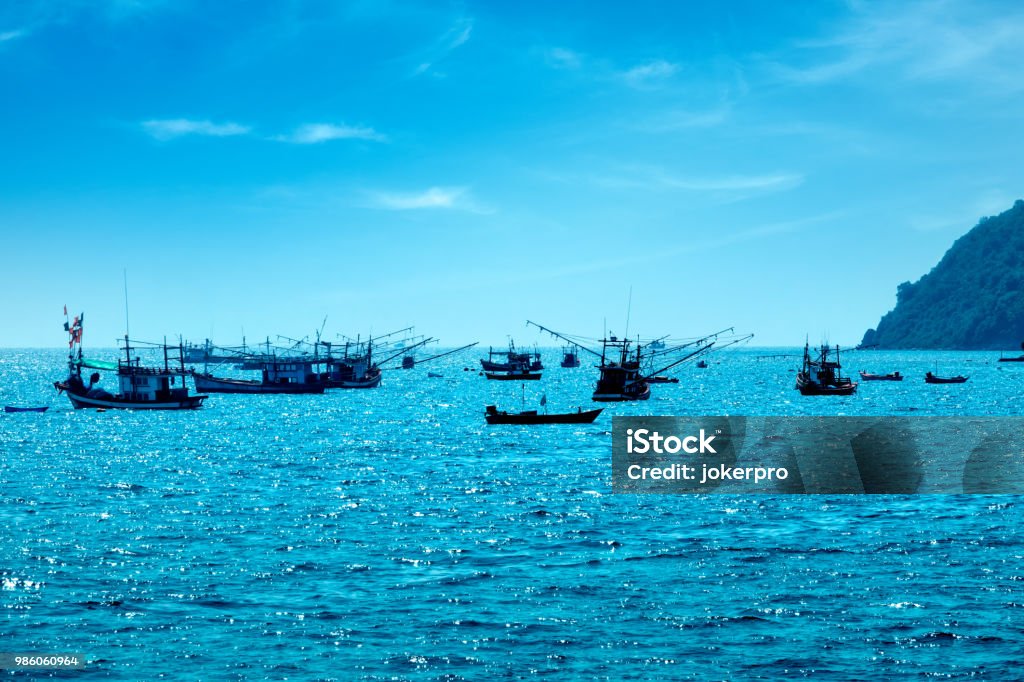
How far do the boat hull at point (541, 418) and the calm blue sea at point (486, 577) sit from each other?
35.2 meters

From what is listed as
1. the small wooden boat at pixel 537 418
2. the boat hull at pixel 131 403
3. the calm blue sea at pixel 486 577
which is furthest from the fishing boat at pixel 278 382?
the calm blue sea at pixel 486 577

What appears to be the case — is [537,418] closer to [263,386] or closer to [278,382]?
[278,382]

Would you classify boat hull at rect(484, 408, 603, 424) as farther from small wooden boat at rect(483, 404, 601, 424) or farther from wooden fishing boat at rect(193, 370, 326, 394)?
wooden fishing boat at rect(193, 370, 326, 394)

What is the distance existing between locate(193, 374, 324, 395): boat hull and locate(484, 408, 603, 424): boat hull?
67315mm

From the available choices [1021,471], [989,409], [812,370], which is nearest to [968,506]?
[1021,471]

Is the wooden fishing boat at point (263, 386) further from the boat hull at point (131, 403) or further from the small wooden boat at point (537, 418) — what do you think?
the small wooden boat at point (537, 418)

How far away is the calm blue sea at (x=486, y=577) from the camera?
2558cm

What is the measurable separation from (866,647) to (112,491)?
145ft

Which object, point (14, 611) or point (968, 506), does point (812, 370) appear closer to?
point (968, 506)

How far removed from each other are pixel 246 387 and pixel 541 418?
81731mm

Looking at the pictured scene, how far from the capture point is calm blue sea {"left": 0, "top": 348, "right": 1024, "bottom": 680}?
25.6 m

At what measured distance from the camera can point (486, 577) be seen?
111 ft

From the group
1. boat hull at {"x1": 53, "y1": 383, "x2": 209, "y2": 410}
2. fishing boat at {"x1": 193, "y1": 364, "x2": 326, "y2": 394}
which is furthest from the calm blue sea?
fishing boat at {"x1": 193, "y1": 364, "x2": 326, "y2": 394}

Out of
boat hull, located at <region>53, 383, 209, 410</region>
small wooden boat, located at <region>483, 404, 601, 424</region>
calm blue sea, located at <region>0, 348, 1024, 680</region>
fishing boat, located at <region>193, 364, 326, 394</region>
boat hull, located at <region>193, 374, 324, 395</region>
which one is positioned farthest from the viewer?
fishing boat, located at <region>193, 364, 326, 394</region>
